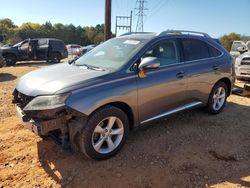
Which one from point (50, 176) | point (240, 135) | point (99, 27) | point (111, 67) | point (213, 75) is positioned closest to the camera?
point (50, 176)

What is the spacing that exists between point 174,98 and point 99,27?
8122 centimetres

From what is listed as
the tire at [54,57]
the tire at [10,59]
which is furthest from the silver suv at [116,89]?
the tire at [54,57]

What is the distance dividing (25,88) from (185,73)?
271 cm

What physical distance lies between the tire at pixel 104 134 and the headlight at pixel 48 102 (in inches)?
17.7

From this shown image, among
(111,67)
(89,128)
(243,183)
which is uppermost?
(111,67)

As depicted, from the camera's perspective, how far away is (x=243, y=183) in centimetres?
371

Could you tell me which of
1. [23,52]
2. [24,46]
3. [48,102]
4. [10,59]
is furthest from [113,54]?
[24,46]

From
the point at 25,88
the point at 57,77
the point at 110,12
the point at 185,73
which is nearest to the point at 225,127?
the point at 185,73

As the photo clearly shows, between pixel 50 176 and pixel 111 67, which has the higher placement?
pixel 111 67

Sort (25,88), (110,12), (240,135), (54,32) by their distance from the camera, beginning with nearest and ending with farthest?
(25,88)
(240,135)
(110,12)
(54,32)

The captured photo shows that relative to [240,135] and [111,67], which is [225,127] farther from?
[111,67]

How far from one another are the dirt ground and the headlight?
736mm

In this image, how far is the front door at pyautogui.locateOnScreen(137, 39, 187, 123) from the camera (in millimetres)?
4383

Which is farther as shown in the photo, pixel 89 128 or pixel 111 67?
pixel 111 67
